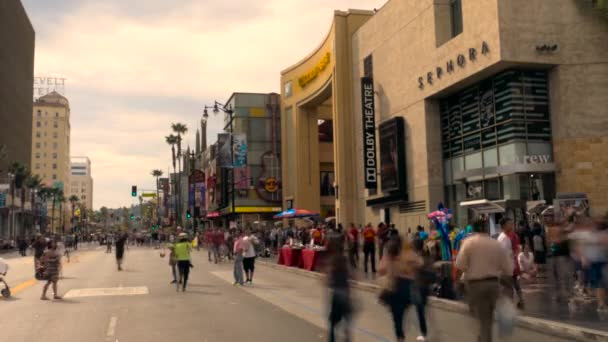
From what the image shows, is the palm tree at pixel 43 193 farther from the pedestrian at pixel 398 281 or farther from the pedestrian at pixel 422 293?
the pedestrian at pixel 398 281

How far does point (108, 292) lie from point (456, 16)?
2309 cm

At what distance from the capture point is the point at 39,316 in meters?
13.2

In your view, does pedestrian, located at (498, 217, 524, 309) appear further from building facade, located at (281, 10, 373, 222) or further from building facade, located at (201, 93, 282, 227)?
building facade, located at (201, 93, 282, 227)

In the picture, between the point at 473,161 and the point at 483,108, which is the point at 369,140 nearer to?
the point at 473,161

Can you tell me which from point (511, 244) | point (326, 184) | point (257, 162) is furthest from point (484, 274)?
point (257, 162)

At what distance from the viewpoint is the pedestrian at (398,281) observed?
8.64 metres

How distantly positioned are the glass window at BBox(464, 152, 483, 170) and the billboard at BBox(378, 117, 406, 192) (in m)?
4.89

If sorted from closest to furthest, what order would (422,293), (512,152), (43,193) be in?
(422,293) → (512,152) → (43,193)

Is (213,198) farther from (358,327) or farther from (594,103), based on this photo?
(358,327)

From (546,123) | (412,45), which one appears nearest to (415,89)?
(412,45)

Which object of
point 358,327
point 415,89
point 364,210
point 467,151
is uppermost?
point 415,89

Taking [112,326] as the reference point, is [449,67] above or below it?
Answer: above

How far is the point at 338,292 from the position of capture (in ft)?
27.9

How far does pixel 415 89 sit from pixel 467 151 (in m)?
5.22
